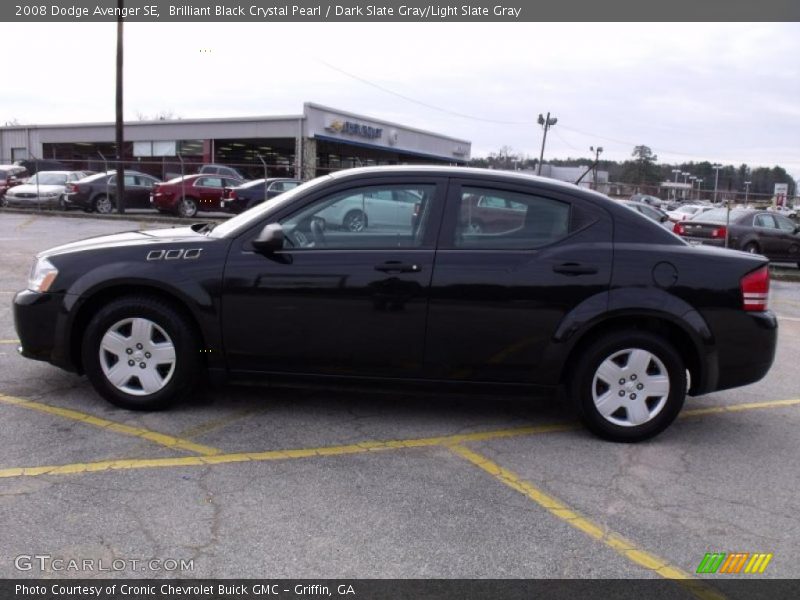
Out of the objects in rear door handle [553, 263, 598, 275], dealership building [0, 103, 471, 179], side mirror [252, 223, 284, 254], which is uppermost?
dealership building [0, 103, 471, 179]

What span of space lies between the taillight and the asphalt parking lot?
0.93m

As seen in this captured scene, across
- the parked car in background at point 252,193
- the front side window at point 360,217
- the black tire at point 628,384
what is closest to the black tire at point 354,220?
the front side window at point 360,217

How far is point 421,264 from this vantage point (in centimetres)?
429

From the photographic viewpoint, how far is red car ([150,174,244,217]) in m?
21.8

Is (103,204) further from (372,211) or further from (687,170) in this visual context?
(687,170)

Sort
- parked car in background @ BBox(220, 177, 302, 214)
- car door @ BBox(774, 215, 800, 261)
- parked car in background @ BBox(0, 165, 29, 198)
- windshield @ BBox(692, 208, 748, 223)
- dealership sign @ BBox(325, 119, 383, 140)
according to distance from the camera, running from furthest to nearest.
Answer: dealership sign @ BBox(325, 119, 383, 140), parked car in background @ BBox(0, 165, 29, 198), parked car in background @ BBox(220, 177, 302, 214), car door @ BBox(774, 215, 800, 261), windshield @ BBox(692, 208, 748, 223)

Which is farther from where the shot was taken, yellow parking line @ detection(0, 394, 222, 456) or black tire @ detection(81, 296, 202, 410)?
black tire @ detection(81, 296, 202, 410)

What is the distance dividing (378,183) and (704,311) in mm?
2201

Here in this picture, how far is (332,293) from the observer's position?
4301 mm

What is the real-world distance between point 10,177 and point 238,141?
59.3ft

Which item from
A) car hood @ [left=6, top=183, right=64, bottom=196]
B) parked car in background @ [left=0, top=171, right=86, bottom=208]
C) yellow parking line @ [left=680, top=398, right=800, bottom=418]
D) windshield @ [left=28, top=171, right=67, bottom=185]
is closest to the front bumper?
yellow parking line @ [left=680, top=398, right=800, bottom=418]

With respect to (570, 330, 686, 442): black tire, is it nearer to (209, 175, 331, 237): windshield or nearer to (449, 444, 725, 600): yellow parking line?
(449, 444, 725, 600): yellow parking line

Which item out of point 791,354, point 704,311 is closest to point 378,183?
point 704,311

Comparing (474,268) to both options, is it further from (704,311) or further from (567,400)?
(704,311)
